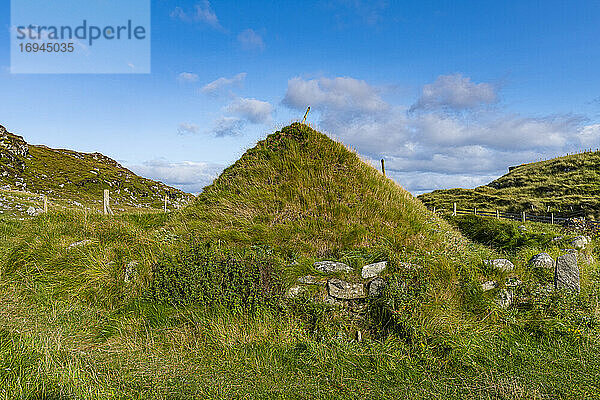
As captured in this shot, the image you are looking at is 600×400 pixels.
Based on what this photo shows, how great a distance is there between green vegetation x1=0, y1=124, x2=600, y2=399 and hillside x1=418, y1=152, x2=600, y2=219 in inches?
1080

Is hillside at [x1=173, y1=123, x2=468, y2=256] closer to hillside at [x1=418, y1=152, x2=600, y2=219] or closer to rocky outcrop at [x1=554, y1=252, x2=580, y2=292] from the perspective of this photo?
rocky outcrop at [x1=554, y1=252, x2=580, y2=292]

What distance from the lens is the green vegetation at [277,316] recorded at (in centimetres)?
409

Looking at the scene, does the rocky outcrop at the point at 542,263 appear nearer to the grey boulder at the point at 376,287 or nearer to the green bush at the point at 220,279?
the grey boulder at the point at 376,287

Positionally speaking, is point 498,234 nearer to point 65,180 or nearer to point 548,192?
point 548,192

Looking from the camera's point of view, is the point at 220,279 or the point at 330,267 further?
the point at 330,267

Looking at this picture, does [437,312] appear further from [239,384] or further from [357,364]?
→ [239,384]

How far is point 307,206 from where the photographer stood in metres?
7.63

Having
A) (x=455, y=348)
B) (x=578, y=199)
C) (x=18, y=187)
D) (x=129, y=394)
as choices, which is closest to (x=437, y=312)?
(x=455, y=348)

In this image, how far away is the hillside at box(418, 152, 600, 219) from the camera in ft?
96.7

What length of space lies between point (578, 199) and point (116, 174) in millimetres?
68759

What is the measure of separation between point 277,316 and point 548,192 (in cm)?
4234

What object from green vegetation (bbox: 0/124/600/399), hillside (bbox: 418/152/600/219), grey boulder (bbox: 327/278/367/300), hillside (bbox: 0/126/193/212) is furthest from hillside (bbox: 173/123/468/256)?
hillside (bbox: 0/126/193/212)

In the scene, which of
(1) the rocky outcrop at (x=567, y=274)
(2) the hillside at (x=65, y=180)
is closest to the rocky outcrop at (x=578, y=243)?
(1) the rocky outcrop at (x=567, y=274)

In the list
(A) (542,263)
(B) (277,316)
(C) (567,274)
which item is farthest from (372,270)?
(C) (567,274)
